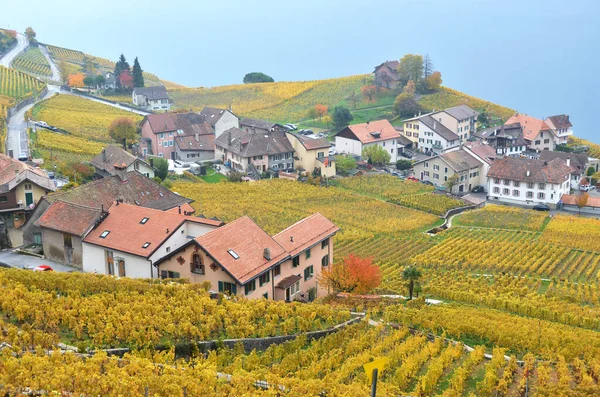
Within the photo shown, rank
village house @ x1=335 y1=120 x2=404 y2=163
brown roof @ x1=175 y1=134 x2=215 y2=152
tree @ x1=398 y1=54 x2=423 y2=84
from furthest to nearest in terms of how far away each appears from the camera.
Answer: tree @ x1=398 y1=54 x2=423 y2=84 < village house @ x1=335 y1=120 x2=404 y2=163 < brown roof @ x1=175 y1=134 x2=215 y2=152

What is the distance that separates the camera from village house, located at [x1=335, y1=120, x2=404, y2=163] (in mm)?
79438

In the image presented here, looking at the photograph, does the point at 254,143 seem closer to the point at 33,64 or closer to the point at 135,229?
the point at 135,229

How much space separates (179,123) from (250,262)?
51.5 m

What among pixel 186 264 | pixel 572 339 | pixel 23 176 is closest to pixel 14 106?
pixel 23 176

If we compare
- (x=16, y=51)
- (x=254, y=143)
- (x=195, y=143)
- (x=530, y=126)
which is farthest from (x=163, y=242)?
(x=16, y=51)

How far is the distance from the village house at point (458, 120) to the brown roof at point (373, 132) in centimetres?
746

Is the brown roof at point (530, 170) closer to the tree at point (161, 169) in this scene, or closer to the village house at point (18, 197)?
the tree at point (161, 169)

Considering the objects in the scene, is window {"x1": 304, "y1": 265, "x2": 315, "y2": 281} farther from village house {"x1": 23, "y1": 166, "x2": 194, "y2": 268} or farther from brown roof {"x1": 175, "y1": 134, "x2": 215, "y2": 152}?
brown roof {"x1": 175, "y1": 134, "x2": 215, "y2": 152}

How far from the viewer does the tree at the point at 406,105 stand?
9525 cm

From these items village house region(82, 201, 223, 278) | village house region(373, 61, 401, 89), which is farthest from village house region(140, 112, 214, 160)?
village house region(82, 201, 223, 278)

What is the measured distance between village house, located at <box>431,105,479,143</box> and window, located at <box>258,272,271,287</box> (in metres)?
60.1

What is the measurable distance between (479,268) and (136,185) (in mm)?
23049

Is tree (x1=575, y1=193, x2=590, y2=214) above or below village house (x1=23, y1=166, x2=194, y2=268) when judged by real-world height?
below

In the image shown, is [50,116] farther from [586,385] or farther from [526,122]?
[586,385]
